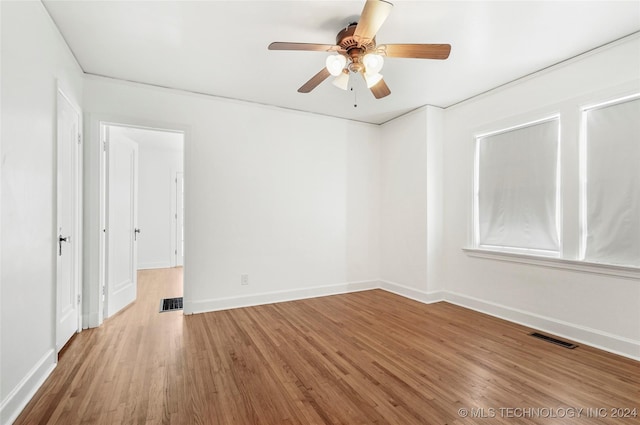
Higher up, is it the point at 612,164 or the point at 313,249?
the point at 612,164

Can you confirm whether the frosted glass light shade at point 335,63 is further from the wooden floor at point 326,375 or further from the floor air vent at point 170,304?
the floor air vent at point 170,304

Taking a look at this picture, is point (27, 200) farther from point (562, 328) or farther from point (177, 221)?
point (177, 221)

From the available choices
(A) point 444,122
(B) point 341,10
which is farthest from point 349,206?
(B) point 341,10

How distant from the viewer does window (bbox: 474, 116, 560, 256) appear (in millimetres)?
3074

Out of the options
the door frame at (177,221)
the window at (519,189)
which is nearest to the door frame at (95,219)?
the door frame at (177,221)

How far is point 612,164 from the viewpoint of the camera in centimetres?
263

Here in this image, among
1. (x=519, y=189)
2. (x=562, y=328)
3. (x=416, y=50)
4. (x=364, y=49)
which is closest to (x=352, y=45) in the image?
(x=364, y=49)

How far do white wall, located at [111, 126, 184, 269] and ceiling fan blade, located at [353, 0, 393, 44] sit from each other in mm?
5553

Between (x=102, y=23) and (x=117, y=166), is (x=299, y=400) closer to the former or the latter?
(x=102, y=23)

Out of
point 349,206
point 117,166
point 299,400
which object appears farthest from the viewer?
point 349,206

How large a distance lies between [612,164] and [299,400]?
323 centimetres

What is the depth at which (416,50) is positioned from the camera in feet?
6.77

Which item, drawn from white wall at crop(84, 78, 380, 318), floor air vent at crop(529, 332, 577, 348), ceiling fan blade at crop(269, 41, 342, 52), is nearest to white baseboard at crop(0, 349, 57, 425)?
white wall at crop(84, 78, 380, 318)

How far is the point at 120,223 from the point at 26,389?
2191 millimetres
